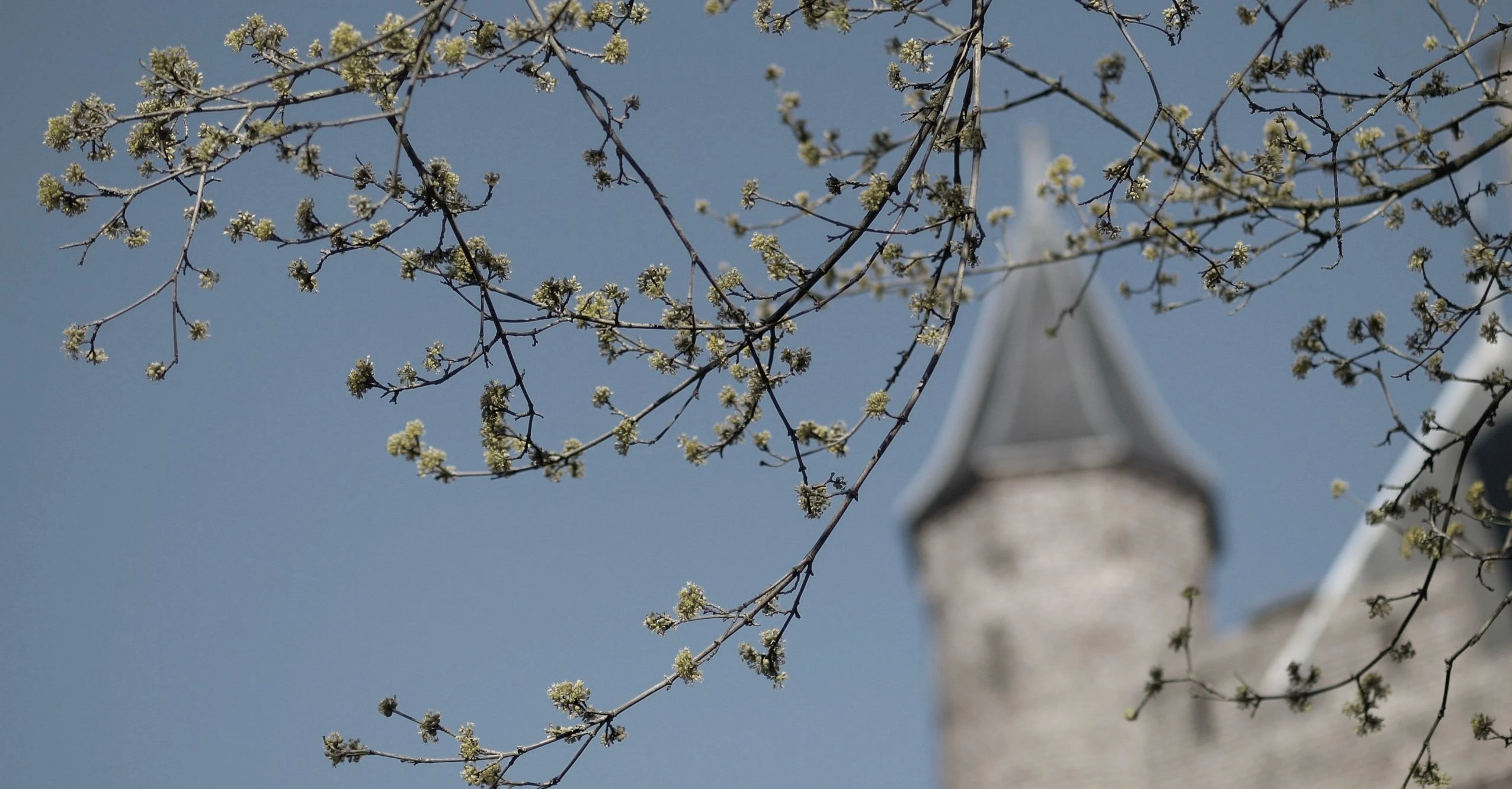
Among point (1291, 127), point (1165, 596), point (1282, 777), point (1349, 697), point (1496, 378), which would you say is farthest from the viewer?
point (1165, 596)

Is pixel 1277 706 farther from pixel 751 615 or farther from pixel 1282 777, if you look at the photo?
pixel 751 615

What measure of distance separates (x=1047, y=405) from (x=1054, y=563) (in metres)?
2.77

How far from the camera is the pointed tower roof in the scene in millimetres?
22375

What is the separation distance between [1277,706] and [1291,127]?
15.2 metres

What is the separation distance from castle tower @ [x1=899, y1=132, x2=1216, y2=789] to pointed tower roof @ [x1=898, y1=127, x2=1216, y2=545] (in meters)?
0.03

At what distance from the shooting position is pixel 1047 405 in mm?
23375

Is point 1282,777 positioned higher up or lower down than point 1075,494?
lower down

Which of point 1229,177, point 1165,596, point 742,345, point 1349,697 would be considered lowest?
point 742,345

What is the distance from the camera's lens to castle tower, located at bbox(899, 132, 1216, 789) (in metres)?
20.3

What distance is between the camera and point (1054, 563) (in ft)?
70.3

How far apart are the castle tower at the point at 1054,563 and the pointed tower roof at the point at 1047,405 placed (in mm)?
28

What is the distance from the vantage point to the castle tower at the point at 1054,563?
66.7ft

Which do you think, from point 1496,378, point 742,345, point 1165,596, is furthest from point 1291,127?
point 1165,596

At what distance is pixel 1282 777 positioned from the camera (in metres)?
17.6
